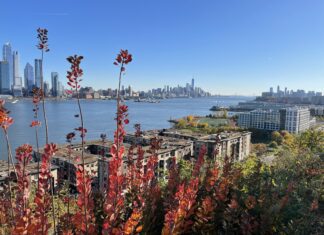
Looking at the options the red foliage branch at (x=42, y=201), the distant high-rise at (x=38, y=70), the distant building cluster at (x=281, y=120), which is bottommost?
the distant building cluster at (x=281, y=120)

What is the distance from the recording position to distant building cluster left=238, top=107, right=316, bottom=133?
31.7 m

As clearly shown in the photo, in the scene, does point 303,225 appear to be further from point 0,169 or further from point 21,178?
point 0,169

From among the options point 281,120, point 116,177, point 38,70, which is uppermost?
point 38,70

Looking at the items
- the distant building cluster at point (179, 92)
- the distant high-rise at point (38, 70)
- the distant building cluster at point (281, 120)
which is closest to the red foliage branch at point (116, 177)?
the distant high-rise at point (38, 70)

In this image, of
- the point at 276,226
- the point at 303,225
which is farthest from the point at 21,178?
the point at 303,225

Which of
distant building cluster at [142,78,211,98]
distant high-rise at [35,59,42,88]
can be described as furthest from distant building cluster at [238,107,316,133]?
distant building cluster at [142,78,211,98]

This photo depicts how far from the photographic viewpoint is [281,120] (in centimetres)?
3234

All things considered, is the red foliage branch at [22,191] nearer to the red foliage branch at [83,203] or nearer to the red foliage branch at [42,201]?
the red foliage branch at [42,201]

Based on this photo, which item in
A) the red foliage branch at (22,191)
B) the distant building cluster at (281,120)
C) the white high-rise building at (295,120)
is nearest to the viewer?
the red foliage branch at (22,191)

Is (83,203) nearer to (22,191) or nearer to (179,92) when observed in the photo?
(22,191)

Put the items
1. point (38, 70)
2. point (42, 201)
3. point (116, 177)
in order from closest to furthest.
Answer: point (116, 177)
point (42, 201)
point (38, 70)

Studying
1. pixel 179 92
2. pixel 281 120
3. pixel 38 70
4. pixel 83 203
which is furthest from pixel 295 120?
pixel 179 92

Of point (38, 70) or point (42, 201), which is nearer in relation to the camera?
point (42, 201)

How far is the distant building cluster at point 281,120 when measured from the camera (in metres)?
31.7
